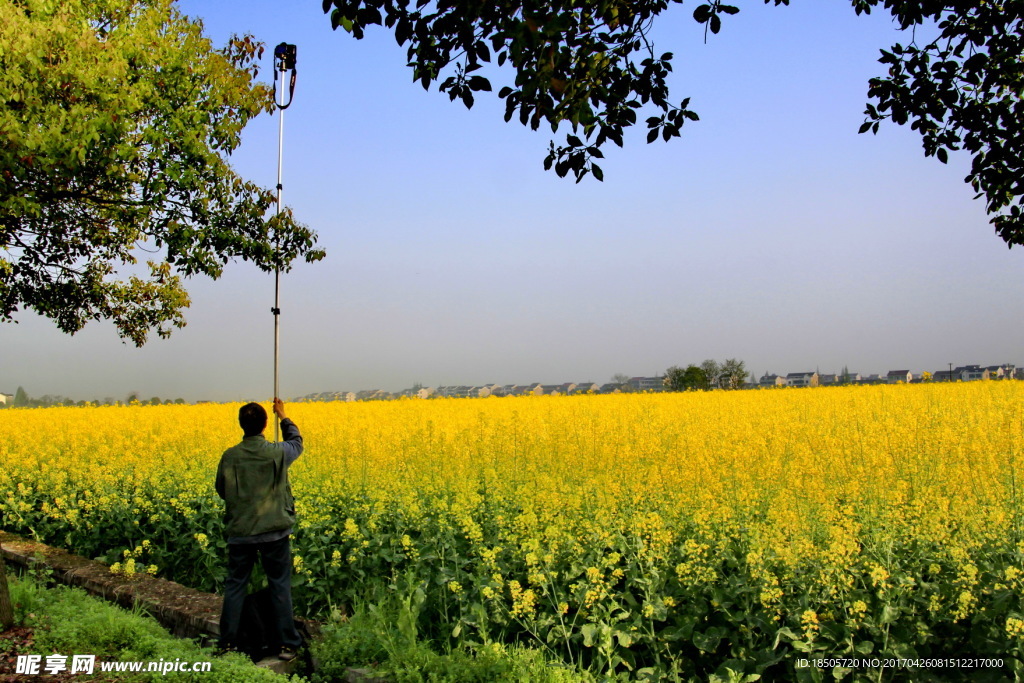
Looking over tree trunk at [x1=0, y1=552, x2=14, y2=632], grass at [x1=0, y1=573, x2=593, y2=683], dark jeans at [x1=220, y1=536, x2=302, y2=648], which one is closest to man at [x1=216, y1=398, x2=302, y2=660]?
dark jeans at [x1=220, y1=536, x2=302, y2=648]

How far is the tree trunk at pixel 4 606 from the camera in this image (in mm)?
7000

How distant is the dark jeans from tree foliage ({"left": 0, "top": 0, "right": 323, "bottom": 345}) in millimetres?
4681

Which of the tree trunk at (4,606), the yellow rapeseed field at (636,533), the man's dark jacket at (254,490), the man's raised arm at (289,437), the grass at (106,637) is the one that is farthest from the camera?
the tree trunk at (4,606)

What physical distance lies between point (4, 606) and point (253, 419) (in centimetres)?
346

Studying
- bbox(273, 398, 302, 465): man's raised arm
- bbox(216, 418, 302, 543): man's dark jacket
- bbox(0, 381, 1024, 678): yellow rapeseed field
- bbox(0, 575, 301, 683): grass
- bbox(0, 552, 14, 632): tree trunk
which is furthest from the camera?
bbox(0, 552, 14, 632): tree trunk

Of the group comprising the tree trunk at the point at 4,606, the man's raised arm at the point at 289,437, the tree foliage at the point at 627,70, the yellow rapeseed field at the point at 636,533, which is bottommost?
the tree trunk at the point at 4,606

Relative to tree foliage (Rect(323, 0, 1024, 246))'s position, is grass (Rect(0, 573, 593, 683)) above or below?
below

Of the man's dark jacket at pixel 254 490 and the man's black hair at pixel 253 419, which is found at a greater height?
the man's black hair at pixel 253 419

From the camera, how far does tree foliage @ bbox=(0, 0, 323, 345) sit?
10.3 m

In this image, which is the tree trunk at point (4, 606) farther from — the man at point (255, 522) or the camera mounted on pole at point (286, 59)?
the camera mounted on pole at point (286, 59)

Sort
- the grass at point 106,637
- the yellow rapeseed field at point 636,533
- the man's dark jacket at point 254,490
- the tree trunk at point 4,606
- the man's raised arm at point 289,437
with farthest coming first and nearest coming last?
the tree trunk at point 4,606 < the man's raised arm at point 289,437 < the man's dark jacket at point 254,490 < the grass at point 106,637 < the yellow rapeseed field at point 636,533

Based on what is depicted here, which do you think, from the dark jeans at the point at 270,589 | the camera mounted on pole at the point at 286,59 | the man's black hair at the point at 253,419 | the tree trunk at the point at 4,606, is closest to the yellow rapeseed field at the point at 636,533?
the dark jeans at the point at 270,589

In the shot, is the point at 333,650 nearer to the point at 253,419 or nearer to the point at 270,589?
the point at 270,589

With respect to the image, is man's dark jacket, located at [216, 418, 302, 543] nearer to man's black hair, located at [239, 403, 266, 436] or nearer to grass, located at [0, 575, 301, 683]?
man's black hair, located at [239, 403, 266, 436]
